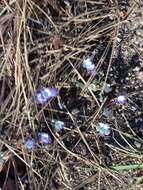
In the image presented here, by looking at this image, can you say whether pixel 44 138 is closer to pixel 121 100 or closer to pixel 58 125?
pixel 58 125

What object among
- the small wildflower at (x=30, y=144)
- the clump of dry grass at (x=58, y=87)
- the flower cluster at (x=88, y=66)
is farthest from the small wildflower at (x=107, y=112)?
the small wildflower at (x=30, y=144)

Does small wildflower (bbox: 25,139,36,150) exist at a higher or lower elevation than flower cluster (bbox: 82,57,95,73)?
lower

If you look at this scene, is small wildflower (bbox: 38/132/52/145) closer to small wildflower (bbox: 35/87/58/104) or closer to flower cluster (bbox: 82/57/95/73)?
small wildflower (bbox: 35/87/58/104)

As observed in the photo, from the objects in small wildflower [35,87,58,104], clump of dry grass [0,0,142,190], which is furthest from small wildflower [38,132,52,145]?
small wildflower [35,87,58,104]

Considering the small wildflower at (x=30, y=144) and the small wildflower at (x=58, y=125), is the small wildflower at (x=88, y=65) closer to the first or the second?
the small wildflower at (x=58, y=125)

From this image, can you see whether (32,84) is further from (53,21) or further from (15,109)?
(53,21)
